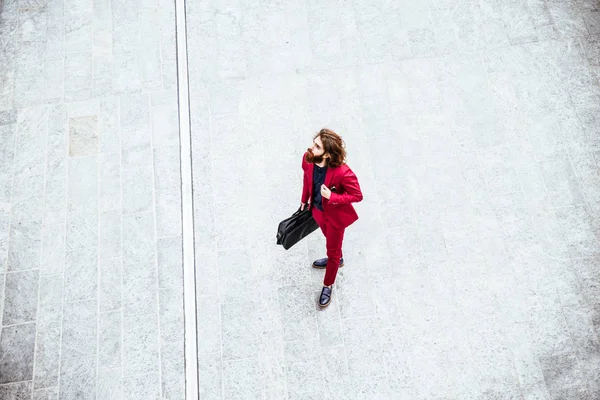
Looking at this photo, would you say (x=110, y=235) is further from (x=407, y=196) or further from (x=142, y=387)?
(x=407, y=196)

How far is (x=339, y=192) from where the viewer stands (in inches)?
153

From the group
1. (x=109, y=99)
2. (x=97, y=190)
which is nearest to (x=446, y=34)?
(x=109, y=99)

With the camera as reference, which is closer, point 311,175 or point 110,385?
point 311,175

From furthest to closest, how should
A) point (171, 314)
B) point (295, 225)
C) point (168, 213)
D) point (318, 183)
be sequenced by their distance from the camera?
1. point (168, 213)
2. point (171, 314)
3. point (295, 225)
4. point (318, 183)

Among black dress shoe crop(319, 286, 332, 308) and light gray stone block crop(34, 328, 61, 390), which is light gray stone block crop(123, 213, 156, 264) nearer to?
light gray stone block crop(34, 328, 61, 390)

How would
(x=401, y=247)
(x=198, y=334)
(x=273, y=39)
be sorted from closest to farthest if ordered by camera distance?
(x=198, y=334) → (x=401, y=247) → (x=273, y=39)

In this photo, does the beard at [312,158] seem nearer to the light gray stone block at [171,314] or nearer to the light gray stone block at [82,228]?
the light gray stone block at [171,314]

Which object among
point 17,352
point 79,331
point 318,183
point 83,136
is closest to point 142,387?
point 79,331

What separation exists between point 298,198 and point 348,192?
1.44 m

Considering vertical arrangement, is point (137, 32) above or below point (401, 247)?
above

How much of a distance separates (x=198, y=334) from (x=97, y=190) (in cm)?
203

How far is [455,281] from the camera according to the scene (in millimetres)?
4844

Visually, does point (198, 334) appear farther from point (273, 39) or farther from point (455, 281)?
point (273, 39)

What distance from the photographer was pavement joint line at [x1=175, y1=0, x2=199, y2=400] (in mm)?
4539
